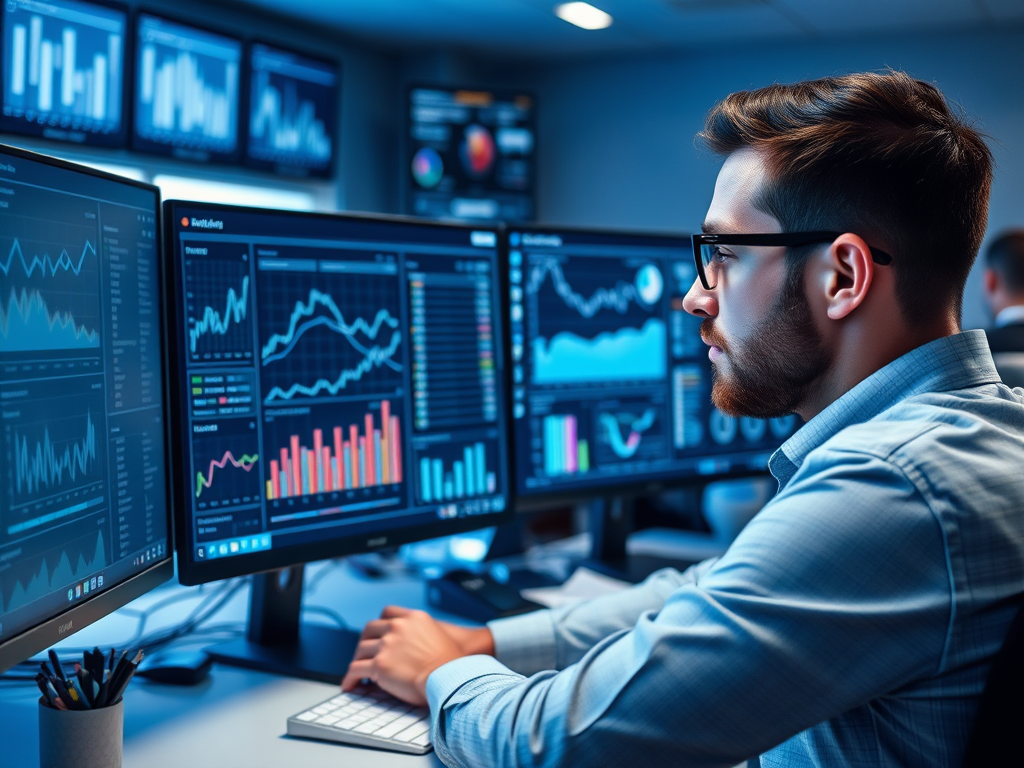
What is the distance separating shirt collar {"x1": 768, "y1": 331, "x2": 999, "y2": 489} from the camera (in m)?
0.87

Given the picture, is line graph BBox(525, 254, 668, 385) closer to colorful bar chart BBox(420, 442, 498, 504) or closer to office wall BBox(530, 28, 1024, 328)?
colorful bar chart BBox(420, 442, 498, 504)

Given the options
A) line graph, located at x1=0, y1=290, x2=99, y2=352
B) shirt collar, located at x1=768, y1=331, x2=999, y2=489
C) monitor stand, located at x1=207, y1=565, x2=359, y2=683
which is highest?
line graph, located at x1=0, y1=290, x2=99, y2=352

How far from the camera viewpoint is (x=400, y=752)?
934mm

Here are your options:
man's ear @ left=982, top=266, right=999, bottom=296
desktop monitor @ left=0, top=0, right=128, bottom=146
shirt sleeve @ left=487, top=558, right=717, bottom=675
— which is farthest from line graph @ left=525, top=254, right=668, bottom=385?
man's ear @ left=982, top=266, right=999, bottom=296

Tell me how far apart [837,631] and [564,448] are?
85 cm

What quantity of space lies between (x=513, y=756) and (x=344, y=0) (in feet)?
12.4

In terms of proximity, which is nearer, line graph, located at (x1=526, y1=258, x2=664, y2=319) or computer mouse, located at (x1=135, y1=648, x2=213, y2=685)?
computer mouse, located at (x1=135, y1=648, x2=213, y2=685)

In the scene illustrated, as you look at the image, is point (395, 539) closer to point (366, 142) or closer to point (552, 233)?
point (552, 233)

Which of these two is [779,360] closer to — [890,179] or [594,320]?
[890,179]

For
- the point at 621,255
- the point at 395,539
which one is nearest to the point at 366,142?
the point at 621,255

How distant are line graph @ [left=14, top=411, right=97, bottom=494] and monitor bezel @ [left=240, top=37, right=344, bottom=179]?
3.21 metres

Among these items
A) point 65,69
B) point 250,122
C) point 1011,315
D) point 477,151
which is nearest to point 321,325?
point 65,69

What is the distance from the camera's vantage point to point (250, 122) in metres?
3.84

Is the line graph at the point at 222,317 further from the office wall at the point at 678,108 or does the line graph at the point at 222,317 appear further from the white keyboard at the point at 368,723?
the office wall at the point at 678,108
